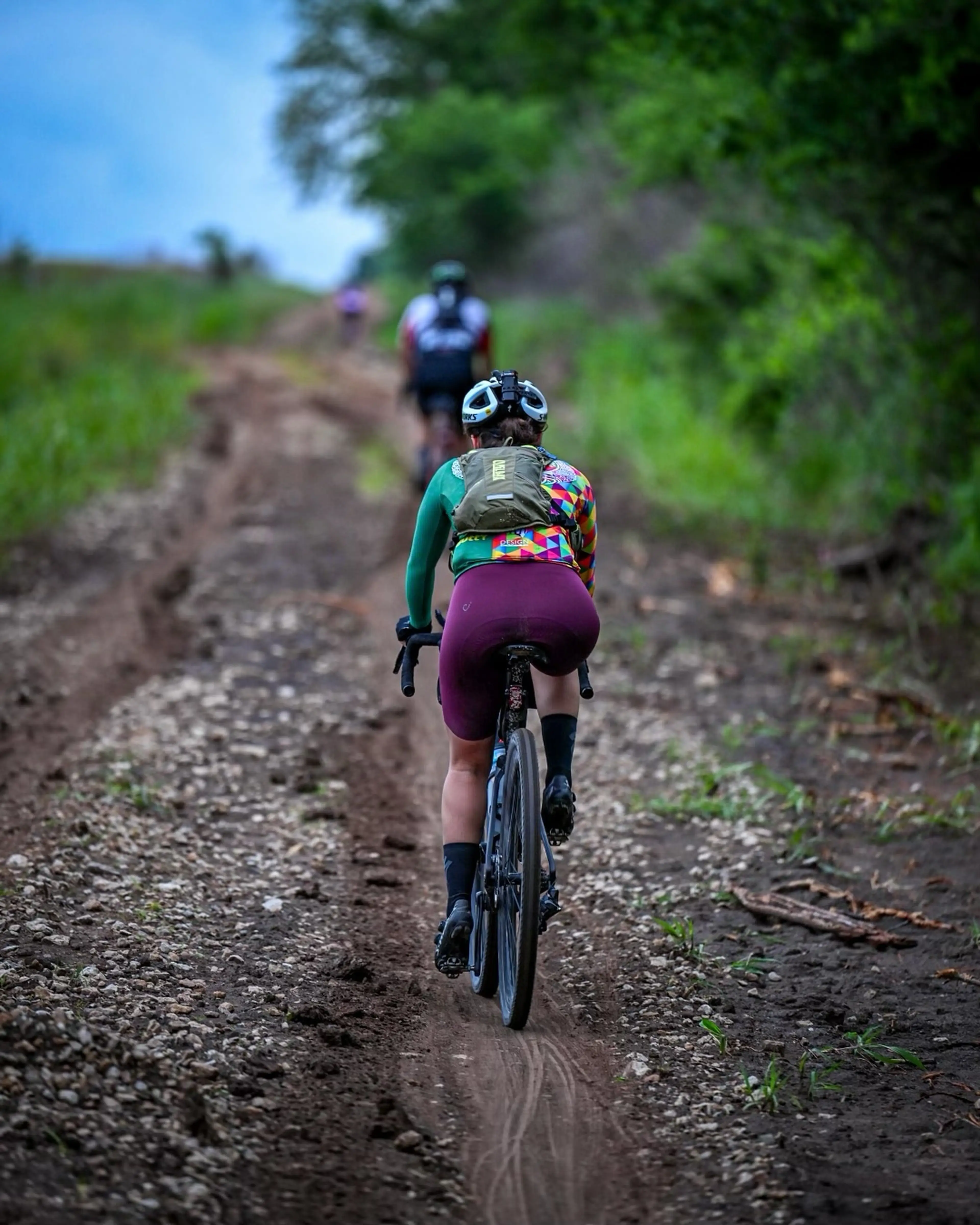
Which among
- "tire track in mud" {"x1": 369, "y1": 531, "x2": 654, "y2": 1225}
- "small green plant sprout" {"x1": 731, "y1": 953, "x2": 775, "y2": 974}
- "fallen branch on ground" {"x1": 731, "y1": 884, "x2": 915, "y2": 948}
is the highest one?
"fallen branch on ground" {"x1": 731, "y1": 884, "x2": 915, "y2": 948}

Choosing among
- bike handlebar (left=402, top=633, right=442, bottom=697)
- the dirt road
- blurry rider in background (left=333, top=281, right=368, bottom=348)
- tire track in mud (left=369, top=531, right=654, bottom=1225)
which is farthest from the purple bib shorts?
blurry rider in background (left=333, top=281, right=368, bottom=348)

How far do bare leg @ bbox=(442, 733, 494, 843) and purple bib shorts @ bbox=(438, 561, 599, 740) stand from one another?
27 cm

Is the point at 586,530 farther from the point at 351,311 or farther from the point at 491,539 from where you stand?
the point at 351,311

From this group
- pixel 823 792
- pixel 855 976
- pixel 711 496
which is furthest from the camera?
pixel 711 496

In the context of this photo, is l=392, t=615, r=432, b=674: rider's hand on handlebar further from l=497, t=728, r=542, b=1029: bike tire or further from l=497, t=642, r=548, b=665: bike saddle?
l=497, t=728, r=542, b=1029: bike tire

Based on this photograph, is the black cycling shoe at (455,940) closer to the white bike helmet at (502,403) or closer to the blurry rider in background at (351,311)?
the white bike helmet at (502,403)

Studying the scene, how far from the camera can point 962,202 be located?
30.2ft

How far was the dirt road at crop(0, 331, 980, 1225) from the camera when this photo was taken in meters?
3.44

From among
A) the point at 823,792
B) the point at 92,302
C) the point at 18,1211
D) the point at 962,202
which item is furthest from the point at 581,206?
the point at 18,1211

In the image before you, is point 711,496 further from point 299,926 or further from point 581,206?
point 581,206

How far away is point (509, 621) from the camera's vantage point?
3.99 m

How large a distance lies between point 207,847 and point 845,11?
6.70 metres

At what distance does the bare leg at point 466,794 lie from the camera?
172 inches

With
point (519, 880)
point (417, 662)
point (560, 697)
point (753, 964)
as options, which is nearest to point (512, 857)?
point (519, 880)
